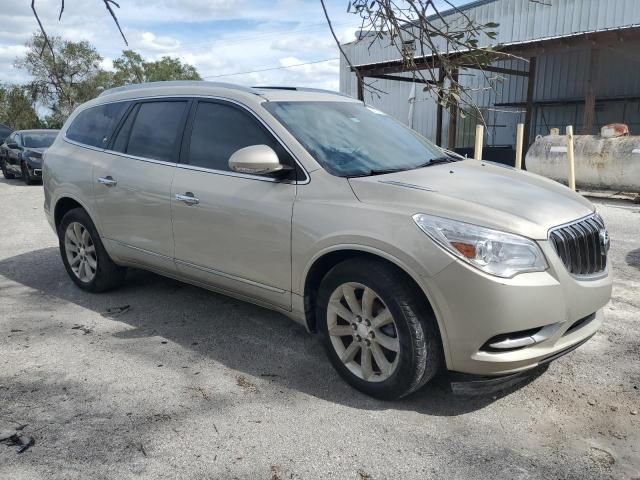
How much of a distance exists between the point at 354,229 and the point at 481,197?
737 mm

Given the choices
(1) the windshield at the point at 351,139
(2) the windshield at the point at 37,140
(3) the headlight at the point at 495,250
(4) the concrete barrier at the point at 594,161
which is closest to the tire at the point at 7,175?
(2) the windshield at the point at 37,140

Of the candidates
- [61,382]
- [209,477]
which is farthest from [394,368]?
[61,382]

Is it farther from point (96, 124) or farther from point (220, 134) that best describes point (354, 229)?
point (96, 124)

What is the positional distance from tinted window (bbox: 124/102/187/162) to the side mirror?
1.09m

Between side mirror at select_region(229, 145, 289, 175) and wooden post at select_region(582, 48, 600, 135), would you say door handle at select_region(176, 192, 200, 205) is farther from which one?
wooden post at select_region(582, 48, 600, 135)

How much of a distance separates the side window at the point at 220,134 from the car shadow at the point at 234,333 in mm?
1320

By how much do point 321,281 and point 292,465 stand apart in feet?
3.80

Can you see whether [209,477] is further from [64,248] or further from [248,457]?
[64,248]

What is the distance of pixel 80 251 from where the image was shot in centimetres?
544

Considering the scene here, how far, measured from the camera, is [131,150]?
481 centimetres

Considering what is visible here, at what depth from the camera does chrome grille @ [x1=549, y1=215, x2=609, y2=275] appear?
119 inches

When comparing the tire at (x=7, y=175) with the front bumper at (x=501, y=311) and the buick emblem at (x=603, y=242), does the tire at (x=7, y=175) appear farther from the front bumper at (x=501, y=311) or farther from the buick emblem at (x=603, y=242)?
the buick emblem at (x=603, y=242)

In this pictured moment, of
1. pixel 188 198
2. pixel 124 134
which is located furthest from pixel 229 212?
pixel 124 134

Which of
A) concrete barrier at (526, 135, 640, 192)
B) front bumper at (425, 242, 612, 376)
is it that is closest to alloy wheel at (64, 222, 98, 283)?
front bumper at (425, 242, 612, 376)
